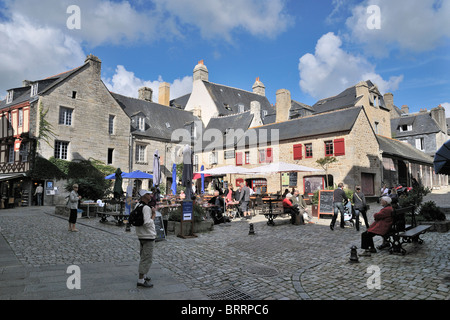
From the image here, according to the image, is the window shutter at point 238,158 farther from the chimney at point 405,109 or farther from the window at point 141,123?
the chimney at point 405,109

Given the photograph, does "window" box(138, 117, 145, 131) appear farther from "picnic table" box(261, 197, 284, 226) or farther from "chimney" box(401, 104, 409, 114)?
"chimney" box(401, 104, 409, 114)

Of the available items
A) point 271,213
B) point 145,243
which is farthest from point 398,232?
point 145,243

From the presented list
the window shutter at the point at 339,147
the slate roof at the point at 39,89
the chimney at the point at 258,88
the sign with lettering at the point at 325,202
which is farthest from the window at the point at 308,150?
the chimney at the point at 258,88

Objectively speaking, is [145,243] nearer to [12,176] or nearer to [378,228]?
[378,228]

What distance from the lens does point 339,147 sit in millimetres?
21672

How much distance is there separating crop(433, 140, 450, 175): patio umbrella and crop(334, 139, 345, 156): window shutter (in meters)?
15.7

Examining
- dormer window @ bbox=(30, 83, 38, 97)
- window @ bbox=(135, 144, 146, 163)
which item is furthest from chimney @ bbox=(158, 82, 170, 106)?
dormer window @ bbox=(30, 83, 38, 97)

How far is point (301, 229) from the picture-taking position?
413 inches

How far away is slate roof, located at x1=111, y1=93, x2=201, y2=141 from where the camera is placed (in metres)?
31.1

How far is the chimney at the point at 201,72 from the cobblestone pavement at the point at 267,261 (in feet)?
114

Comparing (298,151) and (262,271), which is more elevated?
(298,151)

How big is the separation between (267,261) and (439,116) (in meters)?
43.6

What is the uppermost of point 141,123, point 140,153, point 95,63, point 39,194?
point 95,63
